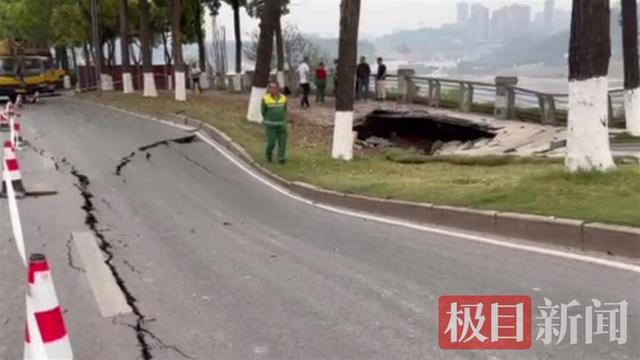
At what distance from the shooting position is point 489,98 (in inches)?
1040

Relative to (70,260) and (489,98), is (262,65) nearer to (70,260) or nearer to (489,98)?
(489,98)

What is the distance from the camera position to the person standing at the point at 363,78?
31219 millimetres

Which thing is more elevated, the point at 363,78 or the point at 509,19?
the point at 509,19

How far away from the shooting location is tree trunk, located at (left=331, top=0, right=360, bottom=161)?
17.0 m

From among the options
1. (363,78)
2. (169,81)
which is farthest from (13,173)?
(169,81)

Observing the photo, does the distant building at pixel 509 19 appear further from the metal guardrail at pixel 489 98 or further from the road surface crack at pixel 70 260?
the road surface crack at pixel 70 260

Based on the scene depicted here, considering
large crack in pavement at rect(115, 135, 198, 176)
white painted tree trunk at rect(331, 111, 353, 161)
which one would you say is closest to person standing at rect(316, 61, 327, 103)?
large crack in pavement at rect(115, 135, 198, 176)

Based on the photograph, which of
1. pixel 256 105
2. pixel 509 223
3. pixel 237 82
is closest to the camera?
pixel 509 223

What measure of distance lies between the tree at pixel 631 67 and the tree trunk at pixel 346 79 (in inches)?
337

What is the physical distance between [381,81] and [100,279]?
25496mm

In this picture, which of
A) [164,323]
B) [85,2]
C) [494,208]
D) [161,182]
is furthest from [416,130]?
[85,2]

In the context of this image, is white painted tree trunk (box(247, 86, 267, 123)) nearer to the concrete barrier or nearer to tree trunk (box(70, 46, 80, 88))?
the concrete barrier

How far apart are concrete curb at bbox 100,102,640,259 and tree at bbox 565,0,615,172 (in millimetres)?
1880

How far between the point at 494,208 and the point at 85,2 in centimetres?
4297
